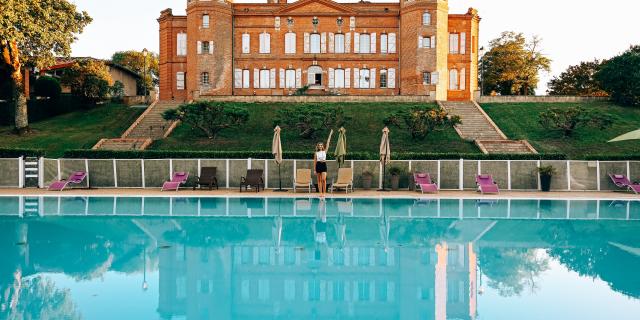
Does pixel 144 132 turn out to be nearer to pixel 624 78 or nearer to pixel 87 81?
pixel 87 81

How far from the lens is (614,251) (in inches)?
432

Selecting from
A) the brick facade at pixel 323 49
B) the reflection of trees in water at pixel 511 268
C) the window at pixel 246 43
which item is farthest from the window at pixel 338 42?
the reflection of trees in water at pixel 511 268

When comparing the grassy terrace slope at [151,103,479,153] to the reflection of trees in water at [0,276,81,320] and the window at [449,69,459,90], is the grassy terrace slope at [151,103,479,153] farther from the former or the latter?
the reflection of trees in water at [0,276,81,320]

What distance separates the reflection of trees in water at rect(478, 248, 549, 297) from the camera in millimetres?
8430

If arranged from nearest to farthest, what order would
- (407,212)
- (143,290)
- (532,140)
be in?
(143,290) → (407,212) → (532,140)

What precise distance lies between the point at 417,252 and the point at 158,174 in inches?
521

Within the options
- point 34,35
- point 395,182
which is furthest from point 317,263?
point 34,35

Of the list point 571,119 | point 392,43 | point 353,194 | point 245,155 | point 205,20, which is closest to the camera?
point 353,194

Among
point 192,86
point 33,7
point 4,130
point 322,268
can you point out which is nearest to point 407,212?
point 322,268

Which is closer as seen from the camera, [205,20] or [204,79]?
[205,20]

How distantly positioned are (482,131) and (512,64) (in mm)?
22686

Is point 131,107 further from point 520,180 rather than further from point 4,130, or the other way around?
point 520,180

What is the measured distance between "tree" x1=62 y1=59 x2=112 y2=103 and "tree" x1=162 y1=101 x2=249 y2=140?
12.8 meters

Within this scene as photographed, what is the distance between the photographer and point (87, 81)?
40.8 m
